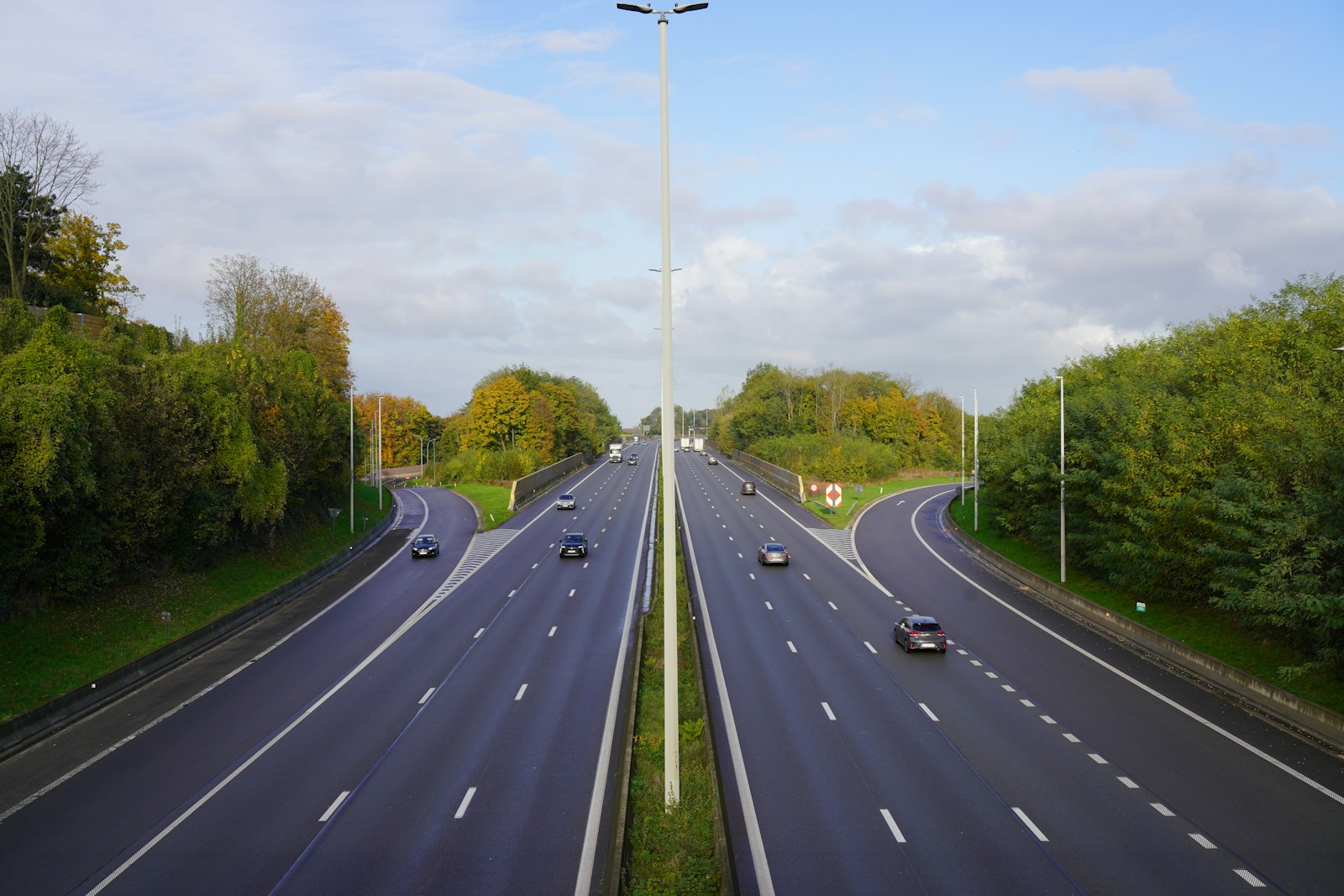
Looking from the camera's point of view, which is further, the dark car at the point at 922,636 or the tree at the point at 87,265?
the tree at the point at 87,265

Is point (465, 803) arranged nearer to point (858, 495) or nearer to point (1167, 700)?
point (1167, 700)

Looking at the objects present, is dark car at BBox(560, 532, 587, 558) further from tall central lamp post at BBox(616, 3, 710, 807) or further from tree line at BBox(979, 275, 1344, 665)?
tall central lamp post at BBox(616, 3, 710, 807)

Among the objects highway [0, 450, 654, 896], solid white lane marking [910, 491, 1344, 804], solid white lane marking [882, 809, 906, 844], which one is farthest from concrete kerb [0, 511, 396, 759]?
solid white lane marking [910, 491, 1344, 804]

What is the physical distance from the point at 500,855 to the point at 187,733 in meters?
11.1

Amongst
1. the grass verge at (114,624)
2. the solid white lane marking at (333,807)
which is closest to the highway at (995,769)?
the solid white lane marking at (333,807)

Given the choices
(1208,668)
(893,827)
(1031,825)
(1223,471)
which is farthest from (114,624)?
(1223,471)

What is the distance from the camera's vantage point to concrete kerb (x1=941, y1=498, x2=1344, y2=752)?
2002 cm

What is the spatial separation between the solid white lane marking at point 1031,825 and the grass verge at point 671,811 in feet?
17.6

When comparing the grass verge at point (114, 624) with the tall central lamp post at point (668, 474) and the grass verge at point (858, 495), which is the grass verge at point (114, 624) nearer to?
the tall central lamp post at point (668, 474)

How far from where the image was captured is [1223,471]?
26.0m

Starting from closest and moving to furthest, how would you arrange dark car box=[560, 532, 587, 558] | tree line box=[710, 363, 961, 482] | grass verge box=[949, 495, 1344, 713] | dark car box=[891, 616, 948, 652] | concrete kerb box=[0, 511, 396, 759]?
1. concrete kerb box=[0, 511, 396, 759]
2. grass verge box=[949, 495, 1344, 713]
3. dark car box=[891, 616, 948, 652]
4. dark car box=[560, 532, 587, 558]
5. tree line box=[710, 363, 961, 482]

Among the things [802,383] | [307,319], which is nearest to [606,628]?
[307,319]

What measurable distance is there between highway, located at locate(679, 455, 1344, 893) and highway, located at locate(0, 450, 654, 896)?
3.34m

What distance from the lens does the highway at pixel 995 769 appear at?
529 inches
